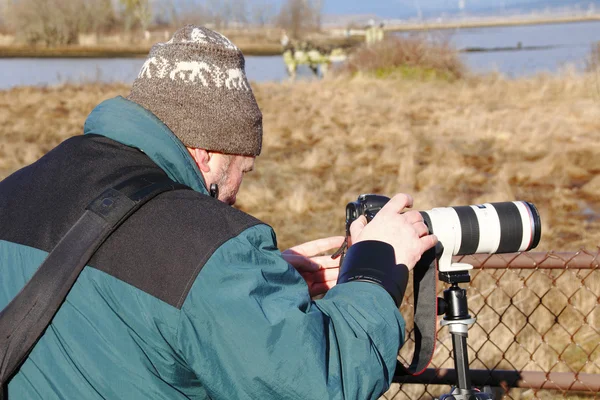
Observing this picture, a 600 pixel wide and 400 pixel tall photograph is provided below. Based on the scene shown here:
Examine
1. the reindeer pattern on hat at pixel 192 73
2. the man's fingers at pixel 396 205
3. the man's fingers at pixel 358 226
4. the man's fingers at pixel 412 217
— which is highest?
the reindeer pattern on hat at pixel 192 73

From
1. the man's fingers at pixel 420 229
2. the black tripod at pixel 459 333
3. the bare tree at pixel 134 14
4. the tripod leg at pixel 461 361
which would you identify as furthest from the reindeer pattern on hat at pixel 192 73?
the bare tree at pixel 134 14

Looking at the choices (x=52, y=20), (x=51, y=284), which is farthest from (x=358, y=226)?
(x=52, y=20)

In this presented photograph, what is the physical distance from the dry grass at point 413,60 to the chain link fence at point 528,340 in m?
17.3

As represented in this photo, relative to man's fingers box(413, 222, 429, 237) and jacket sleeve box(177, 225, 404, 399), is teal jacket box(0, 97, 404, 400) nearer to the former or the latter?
jacket sleeve box(177, 225, 404, 399)

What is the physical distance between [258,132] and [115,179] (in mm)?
503

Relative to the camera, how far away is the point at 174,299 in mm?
1279

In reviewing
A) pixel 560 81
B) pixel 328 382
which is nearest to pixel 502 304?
pixel 328 382

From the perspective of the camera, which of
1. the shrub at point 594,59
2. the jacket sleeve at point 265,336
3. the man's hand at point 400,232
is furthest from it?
the shrub at point 594,59

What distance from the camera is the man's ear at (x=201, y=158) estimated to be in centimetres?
169

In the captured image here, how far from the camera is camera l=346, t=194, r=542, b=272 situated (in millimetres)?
1932

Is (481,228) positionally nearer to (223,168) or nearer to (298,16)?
(223,168)

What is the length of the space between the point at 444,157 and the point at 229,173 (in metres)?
9.23

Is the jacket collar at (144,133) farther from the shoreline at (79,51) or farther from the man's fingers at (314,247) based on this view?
the shoreline at (79,51)

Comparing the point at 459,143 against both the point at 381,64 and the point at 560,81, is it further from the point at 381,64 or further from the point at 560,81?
the point at 381,64
